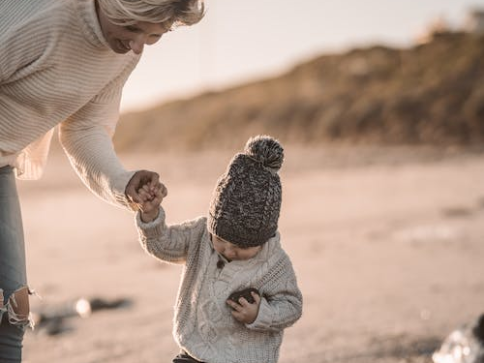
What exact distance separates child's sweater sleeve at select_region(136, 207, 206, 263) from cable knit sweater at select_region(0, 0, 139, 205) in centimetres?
19

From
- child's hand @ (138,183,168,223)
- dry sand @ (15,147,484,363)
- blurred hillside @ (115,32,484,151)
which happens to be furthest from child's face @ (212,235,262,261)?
blurred hillside @ (115,32,484,151)

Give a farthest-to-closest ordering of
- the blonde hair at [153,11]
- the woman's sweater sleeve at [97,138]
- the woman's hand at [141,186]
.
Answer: the woman's sweater sleeve at [97,138] → the woman's hand at [141,186] → the blonde hair at [153,11]

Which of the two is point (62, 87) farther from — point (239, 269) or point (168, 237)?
point (239, 269)

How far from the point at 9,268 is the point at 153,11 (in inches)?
40.9

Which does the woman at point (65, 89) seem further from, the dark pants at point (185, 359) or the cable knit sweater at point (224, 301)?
the dark pants at point (185, 359)

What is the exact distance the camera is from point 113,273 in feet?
26.9

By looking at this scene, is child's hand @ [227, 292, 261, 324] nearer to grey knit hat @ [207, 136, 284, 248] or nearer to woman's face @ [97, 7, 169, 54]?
grey knit hat @ [207, 136, 284, 248]

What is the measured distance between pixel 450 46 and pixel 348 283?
1332 inches

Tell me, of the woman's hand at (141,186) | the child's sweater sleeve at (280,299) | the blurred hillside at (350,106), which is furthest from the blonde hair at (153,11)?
the blurred hillside at (350,106)

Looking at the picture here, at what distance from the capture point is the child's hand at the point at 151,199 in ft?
8.94

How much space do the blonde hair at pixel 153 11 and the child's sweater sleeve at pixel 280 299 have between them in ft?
2.90

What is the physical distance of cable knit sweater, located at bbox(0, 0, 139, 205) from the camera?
2.66 metres

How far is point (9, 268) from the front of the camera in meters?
2.83

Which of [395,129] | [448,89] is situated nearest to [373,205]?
[395,129]
